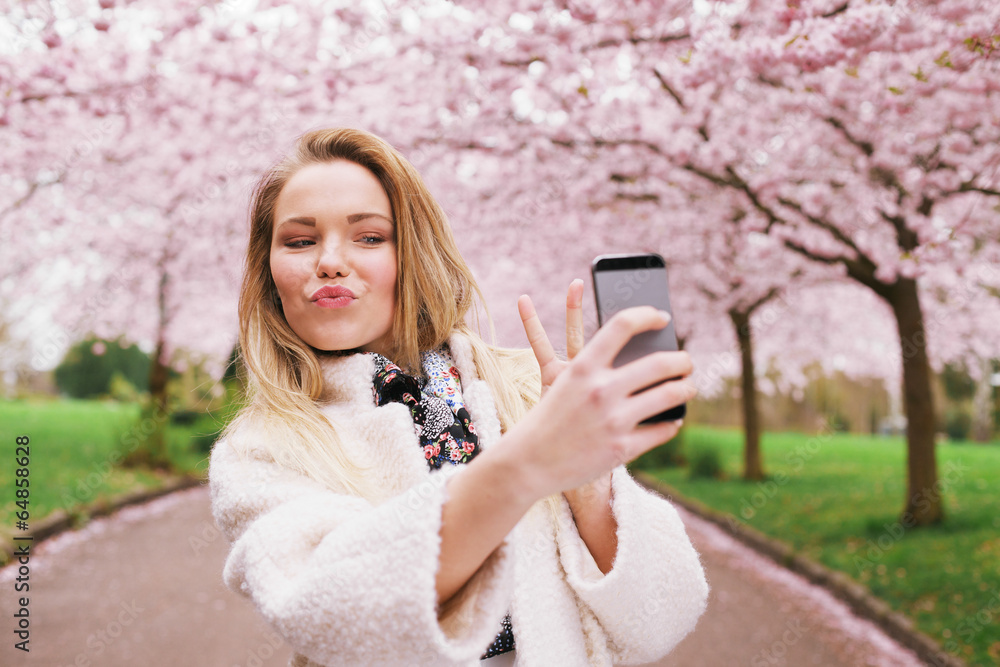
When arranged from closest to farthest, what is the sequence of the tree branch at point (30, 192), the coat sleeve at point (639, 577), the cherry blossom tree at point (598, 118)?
the coat sleeve at point (639, 577) < the cherry blossom tree at point (598, 118) < the tree branch at point (30, 192)

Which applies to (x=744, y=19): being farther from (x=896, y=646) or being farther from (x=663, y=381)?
(x=896, y=646)

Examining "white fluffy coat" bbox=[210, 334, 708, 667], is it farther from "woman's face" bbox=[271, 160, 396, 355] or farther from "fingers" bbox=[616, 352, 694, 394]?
"fingers" bbox=[616, 352, 694, 394]

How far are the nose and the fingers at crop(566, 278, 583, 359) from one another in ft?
1.61

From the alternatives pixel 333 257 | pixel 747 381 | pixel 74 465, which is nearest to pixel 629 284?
pixel 333 257

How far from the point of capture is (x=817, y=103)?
4.92 m

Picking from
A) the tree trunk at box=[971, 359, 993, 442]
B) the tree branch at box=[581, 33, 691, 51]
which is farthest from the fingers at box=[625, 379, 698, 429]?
the tree trunk at box=[971, 359, 993, 442]

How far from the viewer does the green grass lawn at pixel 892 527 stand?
5.05 m

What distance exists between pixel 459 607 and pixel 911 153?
546cm

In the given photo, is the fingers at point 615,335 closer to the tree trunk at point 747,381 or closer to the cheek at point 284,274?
the cheek at point 284,274

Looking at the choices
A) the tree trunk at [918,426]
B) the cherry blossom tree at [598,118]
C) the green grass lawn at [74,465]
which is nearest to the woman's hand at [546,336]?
the cherry blossom tree at [598,118]

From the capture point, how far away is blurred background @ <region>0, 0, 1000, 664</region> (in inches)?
169

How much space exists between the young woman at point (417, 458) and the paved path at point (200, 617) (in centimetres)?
434

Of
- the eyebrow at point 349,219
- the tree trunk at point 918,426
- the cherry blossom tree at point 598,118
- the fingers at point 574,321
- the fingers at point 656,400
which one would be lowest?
the tree trunk at point 918,426

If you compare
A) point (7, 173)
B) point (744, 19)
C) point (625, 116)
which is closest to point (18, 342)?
point (7, 173)
